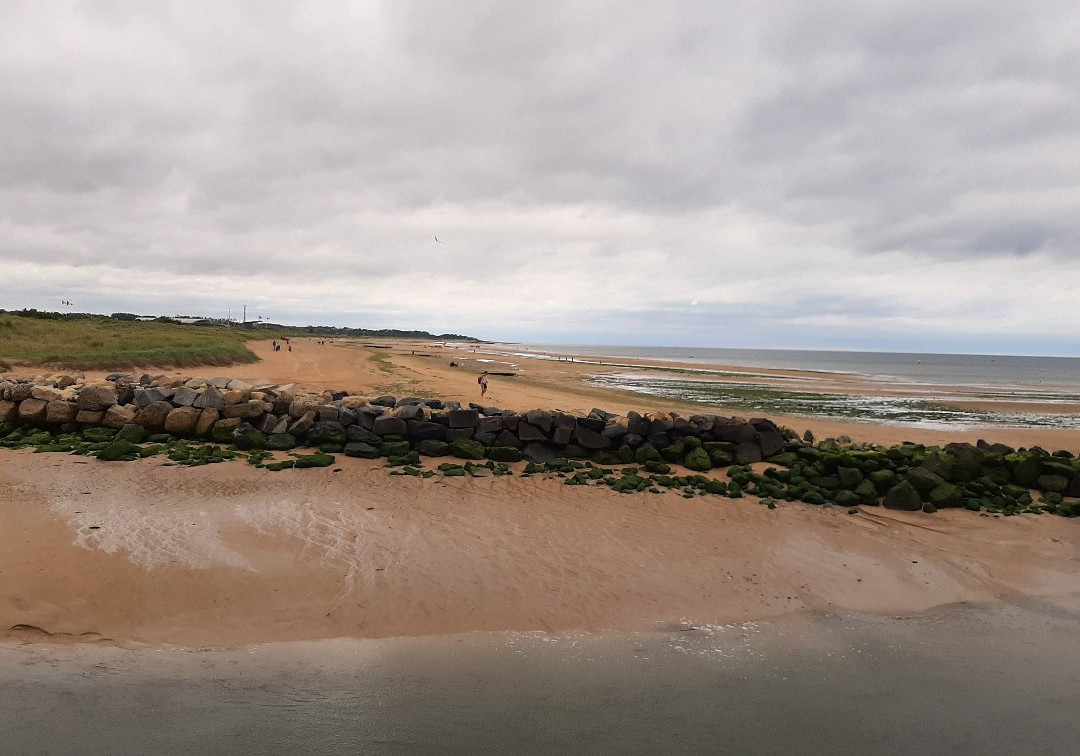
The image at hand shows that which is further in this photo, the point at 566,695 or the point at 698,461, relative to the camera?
the point at 698,461

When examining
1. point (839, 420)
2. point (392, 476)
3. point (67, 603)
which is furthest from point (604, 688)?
point (839, 420)

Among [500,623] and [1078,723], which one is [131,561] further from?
[1078,723]

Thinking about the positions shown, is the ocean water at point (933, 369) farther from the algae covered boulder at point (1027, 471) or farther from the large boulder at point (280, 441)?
the large boulder at point (280, 441)

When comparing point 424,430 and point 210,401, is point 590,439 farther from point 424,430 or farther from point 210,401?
point 210,401

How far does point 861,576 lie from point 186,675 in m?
6.28

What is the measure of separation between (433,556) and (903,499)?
21.9 ft

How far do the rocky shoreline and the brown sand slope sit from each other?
0.68m

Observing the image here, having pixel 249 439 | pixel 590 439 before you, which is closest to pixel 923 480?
pixel 590 439

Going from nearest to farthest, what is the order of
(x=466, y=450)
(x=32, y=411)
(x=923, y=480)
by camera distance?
(x=923, y=480) < (x=466, y=450) < (x=32, y=411)

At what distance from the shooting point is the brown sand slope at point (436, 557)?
531 cm

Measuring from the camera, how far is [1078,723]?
4.07 meters

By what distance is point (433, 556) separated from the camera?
6.53 metres

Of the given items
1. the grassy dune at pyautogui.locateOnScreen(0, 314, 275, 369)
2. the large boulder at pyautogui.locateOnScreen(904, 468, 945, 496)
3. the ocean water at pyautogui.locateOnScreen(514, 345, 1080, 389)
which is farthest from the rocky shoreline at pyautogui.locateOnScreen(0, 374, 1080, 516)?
the ocean water at pyautogui.locateOnScreen(514, 345, 1080, 389)

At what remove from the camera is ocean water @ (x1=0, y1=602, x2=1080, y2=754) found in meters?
3.75
